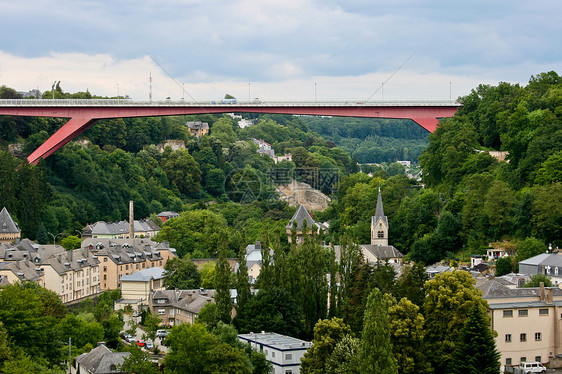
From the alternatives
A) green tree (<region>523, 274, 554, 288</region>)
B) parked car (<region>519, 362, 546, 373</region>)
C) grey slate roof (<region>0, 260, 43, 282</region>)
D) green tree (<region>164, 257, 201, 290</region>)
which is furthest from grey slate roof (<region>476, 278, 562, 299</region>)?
grey slate roof (<region>0, 260, 43, 282</region>)

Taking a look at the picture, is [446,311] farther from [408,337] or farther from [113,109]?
[113,109]

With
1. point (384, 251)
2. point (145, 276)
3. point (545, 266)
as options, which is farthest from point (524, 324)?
point (145, 276)

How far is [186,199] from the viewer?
94062 millimetres

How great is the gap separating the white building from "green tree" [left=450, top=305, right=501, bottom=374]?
645 centimetres

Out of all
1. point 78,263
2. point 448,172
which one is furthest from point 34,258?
point 448,172

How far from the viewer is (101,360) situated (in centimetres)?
3869

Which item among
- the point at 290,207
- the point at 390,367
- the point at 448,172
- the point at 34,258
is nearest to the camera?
the point at 390,367

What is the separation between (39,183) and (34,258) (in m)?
13.0

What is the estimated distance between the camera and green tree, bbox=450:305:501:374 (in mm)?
34094

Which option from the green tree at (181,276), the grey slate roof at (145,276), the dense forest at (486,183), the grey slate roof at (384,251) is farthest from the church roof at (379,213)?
the grey slate roof at (145,276)

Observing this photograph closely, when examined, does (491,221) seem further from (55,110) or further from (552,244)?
(55,110)

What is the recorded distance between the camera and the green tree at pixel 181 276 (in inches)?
2298

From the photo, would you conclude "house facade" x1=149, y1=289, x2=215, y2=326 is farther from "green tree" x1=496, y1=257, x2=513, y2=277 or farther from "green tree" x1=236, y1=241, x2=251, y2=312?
"green tree" x1=496, y1=257, x2=513, y2=277

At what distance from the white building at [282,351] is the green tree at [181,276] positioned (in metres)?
18.5
